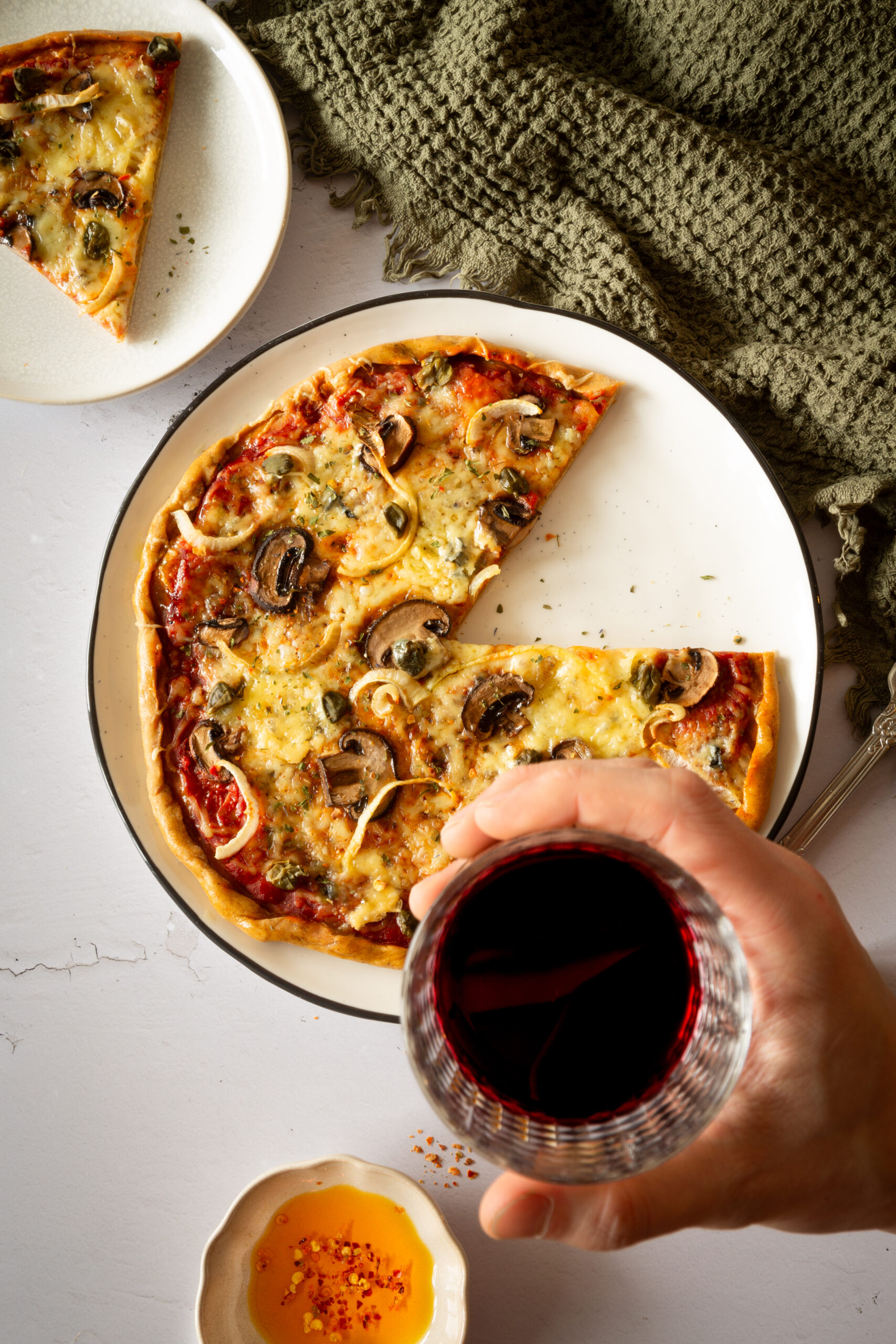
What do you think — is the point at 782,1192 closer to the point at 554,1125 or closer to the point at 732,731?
the point at 554,1125

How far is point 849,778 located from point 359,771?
1909 mm

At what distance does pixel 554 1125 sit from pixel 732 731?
188 centimetres

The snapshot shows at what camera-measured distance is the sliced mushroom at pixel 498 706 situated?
143 inches

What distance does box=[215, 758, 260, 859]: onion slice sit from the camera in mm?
3596

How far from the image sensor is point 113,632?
371cm

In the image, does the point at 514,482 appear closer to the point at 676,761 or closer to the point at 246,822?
the point at 676,761

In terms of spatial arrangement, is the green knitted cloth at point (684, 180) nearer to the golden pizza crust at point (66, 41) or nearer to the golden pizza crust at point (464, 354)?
the golden pizza crust at point (464, 354)

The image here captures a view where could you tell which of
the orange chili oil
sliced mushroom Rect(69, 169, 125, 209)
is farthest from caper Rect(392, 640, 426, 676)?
sliced mushroom Rect(69, 169, 125, 209)

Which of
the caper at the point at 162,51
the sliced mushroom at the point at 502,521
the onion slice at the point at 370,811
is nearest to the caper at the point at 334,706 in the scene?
the onion slice at the point at 370,811

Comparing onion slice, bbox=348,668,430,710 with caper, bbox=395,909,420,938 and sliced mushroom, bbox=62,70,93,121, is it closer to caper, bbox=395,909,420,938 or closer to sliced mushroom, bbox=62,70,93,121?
caper, bbox=395,909,420,938

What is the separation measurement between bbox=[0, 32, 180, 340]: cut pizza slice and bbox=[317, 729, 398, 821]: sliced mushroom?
1949 millimetres

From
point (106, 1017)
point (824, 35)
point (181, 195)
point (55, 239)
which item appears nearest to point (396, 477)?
point (181, 195)

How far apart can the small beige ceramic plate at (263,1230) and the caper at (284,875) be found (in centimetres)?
103

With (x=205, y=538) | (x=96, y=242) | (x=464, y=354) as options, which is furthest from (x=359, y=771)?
(x=96, y=242)
